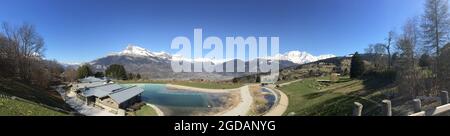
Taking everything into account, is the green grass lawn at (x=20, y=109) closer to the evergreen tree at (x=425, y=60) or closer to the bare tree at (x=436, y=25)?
the bare tree at (x=436, y=25)

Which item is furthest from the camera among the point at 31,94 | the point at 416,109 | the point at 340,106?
the point at 340,106

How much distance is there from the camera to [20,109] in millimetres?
4945

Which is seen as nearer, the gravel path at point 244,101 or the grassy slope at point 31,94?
the grassy slope at point 31,94

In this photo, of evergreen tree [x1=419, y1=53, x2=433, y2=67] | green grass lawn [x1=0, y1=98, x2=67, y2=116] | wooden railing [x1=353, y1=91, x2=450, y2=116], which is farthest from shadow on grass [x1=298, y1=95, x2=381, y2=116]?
green grass lawn [x1=0, y1=98, x2=67, y2=116]

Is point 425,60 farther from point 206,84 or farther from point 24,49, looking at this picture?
point 24,49

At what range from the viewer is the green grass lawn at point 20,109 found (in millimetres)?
4812

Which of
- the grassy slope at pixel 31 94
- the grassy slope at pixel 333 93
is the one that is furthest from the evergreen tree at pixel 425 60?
the grassy slope at pixel 31 94

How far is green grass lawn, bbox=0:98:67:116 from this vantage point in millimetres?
4812

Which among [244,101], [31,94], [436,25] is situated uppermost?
[436,25]

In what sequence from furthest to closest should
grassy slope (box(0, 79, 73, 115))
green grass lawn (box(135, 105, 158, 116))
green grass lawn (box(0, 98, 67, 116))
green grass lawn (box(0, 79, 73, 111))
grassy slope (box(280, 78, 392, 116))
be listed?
grassy slope (box(280, 78, 392, 116)) < green grass lawn (box(0, 79, 73, 111)) < grassy slope (box(0, 79, 73, 115)) < green grass lawn (box(135, 105, 158, 116)) < green grass lawn (box(0, 98, 67, 116))

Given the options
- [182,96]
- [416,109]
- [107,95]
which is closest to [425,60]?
[416,109]

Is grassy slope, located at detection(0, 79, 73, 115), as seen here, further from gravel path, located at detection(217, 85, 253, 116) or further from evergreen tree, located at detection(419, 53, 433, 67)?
evergreen tree, located at detection(419, 53, 433, 67)
